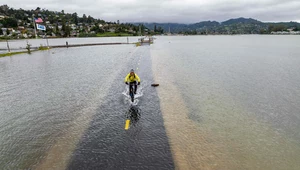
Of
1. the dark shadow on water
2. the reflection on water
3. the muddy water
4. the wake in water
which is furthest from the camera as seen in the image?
the wake in water

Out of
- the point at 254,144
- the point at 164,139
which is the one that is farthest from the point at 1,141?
the point at 254,144

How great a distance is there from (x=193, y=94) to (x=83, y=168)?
1576cm

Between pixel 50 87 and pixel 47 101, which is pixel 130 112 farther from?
pixel 50 87

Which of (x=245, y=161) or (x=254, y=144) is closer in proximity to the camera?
(x=245, y=161)

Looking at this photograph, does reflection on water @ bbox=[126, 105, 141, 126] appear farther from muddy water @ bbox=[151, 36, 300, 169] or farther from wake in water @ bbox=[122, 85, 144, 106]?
muddy water @ bbox=[151, 36, 300, 169]

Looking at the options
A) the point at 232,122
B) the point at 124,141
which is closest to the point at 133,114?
the point at 124,141

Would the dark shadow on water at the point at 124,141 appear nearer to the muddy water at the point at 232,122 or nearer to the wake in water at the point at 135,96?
the wake in water at the point at 135,96

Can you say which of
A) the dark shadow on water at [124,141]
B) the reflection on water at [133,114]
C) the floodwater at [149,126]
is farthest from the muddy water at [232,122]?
the reflection on water at [133,114]

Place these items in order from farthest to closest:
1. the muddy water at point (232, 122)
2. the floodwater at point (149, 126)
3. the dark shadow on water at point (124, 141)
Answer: the muddy water at point (232, 122), the floodwater at point (149, 126), the dark shadow on water at point (124, 141)

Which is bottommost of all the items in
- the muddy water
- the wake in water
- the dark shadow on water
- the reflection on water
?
the muddy water

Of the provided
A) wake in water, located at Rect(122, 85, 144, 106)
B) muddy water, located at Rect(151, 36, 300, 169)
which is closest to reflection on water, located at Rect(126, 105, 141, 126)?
wake in water, located at Rect(122, 85, 144, 106)

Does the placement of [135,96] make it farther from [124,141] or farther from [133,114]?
[124,141]

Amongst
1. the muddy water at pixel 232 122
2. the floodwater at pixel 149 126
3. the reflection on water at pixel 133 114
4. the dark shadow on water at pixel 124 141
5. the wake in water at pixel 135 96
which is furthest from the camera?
the wake in water at pixel 135 96

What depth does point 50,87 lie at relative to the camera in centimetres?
2602
